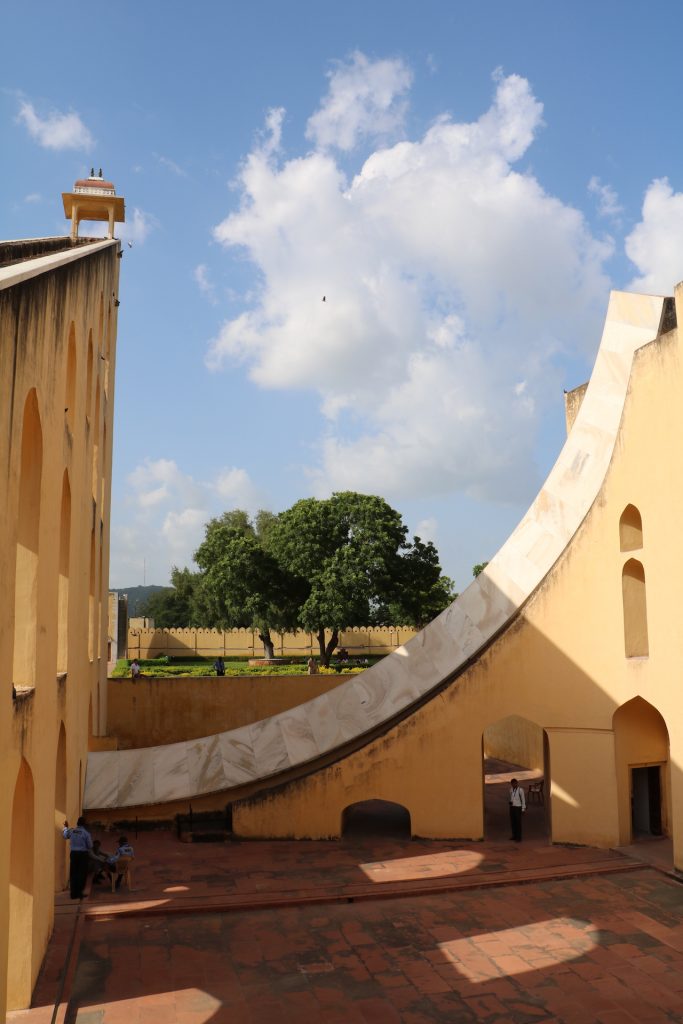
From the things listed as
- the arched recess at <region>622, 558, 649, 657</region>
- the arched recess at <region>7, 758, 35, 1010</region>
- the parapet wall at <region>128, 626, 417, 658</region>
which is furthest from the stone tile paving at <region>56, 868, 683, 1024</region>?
the parapet wall at <region>128, 626, 417, 658</region>

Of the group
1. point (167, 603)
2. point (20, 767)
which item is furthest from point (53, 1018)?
point (167, 603)

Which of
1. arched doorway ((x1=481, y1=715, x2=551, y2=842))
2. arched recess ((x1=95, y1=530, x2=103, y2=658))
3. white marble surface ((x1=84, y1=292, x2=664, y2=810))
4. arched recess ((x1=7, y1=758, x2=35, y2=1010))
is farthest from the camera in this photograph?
arched recess ((x1=95, y1=530, x2=103, y2=658))

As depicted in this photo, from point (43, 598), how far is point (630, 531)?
795 cm

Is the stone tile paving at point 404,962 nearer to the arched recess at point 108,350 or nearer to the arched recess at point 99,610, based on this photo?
the arched recess at point 99,610

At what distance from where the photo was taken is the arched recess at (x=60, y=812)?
9.09 meters

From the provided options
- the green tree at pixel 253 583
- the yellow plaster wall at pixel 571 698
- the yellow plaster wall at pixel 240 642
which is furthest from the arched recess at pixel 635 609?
the yellow plaster wall at pixel 240 642

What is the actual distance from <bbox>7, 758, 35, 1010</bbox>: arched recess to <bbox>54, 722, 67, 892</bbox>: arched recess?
228cm

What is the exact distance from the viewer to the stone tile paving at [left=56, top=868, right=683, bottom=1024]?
6.55m

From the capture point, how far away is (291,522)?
27.4 metres

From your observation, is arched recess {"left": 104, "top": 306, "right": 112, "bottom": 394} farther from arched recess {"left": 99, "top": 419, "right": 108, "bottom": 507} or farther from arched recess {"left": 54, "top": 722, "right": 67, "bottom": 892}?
arched recess {"left": 54, "top": 722, "right": 67, "bottom": 892}

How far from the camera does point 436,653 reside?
1245cm

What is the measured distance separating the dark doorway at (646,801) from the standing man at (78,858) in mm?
7620

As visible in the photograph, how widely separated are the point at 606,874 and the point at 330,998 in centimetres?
470

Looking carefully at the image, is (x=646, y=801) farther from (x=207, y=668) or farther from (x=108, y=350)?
(x=207, y=668)
